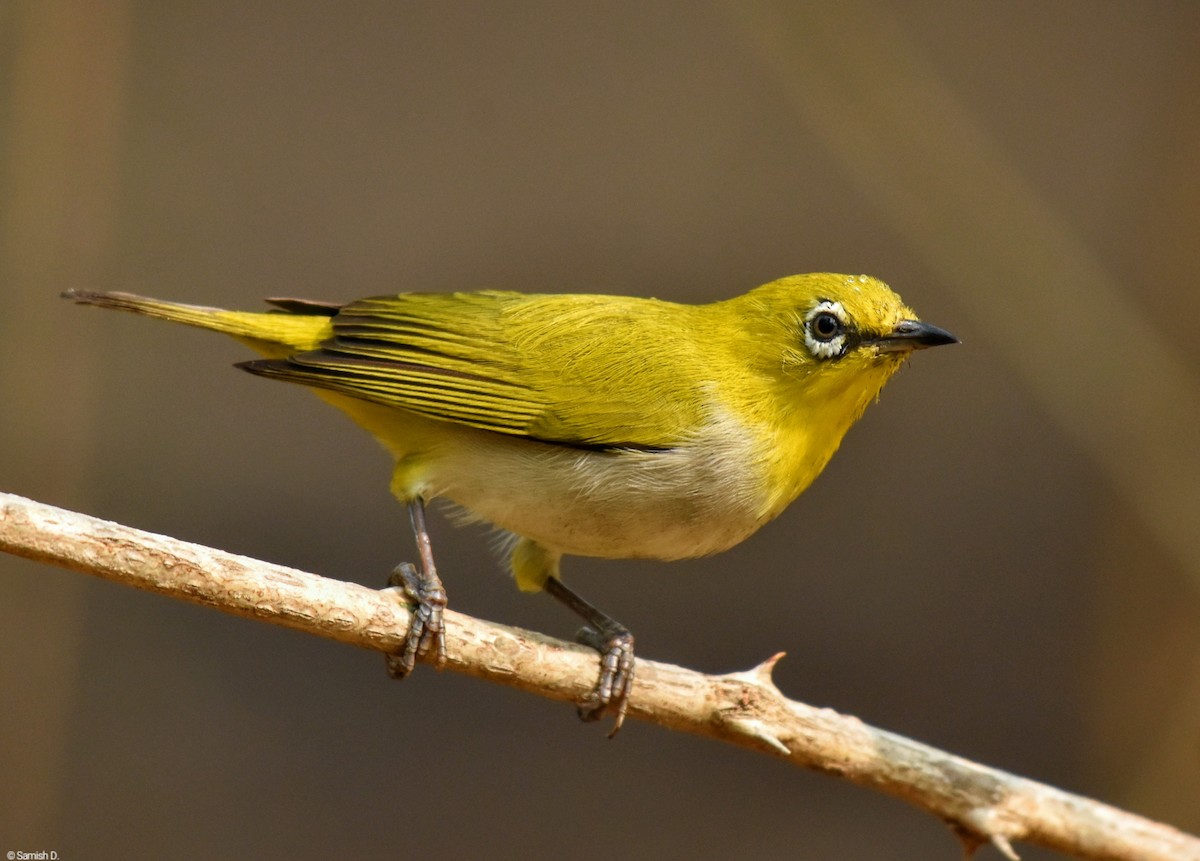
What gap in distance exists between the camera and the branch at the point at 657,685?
9.18ft

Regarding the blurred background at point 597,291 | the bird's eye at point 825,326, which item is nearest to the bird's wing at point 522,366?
the bird's eye at point 825,326

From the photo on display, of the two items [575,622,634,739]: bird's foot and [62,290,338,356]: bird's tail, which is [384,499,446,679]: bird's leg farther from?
[62,290,338,356]: bird's tail

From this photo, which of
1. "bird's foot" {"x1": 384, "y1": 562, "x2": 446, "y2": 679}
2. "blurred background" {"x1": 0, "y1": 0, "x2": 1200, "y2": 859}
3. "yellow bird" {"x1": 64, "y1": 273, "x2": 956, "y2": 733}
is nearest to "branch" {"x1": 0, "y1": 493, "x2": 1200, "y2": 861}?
"bird's foot" {"x1": 384, "y1": 562, "x2": 446, "y2": 679}

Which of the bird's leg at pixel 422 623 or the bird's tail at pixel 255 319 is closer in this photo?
the bird's leg at pixel 422 623

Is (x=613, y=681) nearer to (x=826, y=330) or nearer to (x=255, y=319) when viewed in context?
(x=826, y=330)

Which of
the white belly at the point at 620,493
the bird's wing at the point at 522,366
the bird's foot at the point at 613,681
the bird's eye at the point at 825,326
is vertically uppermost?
the bird's eye at the point at 825,326

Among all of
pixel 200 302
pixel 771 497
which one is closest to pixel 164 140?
pixel 200 302

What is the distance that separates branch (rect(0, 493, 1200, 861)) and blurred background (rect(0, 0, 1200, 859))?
2.24 m

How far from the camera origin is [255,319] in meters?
4.05

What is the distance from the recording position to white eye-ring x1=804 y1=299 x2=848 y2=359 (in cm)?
378

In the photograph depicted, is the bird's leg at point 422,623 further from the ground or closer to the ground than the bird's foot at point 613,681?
further from the ground

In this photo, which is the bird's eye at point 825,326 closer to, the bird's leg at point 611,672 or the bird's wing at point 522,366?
the bird's wing at point 522,366

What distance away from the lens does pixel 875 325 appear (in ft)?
12.2

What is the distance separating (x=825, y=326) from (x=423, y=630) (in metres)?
1.56
